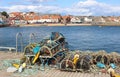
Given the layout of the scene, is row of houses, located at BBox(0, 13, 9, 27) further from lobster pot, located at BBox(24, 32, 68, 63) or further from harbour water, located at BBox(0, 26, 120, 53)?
lobster pot, located at BBox(24, 32, 68, 63)

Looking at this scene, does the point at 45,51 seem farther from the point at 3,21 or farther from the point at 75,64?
the point at 3,21

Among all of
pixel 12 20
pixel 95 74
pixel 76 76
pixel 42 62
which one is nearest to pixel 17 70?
pixel 42 62

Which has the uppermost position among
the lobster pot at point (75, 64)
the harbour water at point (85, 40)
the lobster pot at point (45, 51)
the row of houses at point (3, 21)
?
the lobster pot at point (45, 51)

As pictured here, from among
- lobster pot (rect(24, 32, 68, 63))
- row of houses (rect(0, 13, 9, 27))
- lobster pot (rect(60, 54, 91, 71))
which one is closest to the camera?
lobster pot (rect(60, 54, 91, 71))

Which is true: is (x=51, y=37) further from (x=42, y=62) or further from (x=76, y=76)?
(x=76, y=76)

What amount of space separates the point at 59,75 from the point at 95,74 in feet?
6.95

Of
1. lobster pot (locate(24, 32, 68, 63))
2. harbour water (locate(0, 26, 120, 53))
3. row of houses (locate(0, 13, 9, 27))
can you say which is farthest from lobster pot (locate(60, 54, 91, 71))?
row of houses (locate(0, 13, 9, 27))

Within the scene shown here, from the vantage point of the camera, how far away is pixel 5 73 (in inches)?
588

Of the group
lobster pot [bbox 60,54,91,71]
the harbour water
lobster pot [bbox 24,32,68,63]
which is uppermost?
lobster pot [bbox 24,32,68,63]

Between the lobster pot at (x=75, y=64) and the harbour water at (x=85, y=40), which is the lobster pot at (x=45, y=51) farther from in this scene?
the harbour water at (x=85, y=40)

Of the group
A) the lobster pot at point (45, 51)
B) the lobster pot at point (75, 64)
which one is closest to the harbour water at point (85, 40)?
the lobster pot at point (45, 51)

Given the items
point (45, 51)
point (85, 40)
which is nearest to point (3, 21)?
point (85, 40)

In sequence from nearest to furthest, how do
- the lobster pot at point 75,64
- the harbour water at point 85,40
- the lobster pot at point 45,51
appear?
the lobster pot at point 75,64 → the lobster pot at point 45,51 → the harbour water at point 85,40

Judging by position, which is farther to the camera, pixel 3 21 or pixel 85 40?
pixel 3 21
